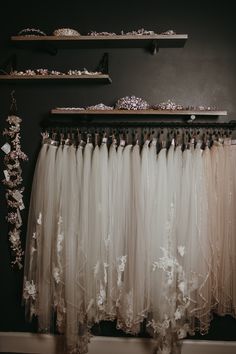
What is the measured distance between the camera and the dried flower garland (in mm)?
3053

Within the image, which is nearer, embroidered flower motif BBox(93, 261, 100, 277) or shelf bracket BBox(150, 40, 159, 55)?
embroidered flower motif BBox(93, 261, 100, 277)

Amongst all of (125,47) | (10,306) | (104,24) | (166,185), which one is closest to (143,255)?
(166,185)

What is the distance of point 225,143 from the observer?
2.79 metres

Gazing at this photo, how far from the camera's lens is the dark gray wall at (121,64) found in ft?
9.87

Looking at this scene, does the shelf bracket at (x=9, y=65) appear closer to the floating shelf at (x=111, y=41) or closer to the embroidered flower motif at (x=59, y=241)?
the floating shelf at (x=111, y=41)

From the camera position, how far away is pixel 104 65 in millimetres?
3037

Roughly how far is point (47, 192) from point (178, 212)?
995 mm

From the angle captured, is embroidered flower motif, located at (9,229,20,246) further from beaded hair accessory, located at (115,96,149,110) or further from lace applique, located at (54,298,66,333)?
beaded hair accessory, located at (115,96,149,110)

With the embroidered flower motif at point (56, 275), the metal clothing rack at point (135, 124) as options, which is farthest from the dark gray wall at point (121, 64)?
the embroidered flower motif at point (56, 275)

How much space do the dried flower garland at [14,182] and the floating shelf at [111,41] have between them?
2.11ft

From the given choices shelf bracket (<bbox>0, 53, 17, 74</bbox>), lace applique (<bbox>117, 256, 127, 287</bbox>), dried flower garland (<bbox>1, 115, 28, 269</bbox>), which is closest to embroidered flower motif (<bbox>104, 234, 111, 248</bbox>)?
lace applique (<bbox>117, 256, 127, 287</bbox>)

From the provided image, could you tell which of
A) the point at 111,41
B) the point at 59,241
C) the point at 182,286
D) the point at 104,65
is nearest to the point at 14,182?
the point at 59,241
